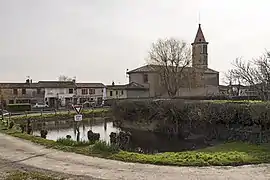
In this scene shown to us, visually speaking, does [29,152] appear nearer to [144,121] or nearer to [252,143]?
[252,143]

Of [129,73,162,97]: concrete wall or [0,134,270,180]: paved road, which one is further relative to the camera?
Answer: [129,73,162,97]: concrete wall

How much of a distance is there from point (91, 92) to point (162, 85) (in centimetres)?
1745

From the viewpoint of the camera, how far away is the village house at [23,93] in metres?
59.5

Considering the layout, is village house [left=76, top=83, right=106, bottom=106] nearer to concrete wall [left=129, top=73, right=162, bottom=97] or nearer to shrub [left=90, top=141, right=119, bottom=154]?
concrete wall [left=129, top=73, right=162, bottom=97]

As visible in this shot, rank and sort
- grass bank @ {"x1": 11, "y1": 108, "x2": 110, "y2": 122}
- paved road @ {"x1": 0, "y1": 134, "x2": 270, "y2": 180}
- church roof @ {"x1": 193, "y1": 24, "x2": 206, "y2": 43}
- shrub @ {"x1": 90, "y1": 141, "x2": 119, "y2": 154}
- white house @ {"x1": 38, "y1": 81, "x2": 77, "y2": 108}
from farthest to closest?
church roof @ {"x1": 193, "y1": 24, "x2": 206, "y2": 43}, white house @ {"x1": 38, "y1": 81, "x2": 77, "y2": 108}, grass bank @ {"x1": 11, "y1": 108, "x2": 110, "y2": 122}, shrub @ {"x1": 90, "y1": 141, "x2": 119, "y2": 154}, paved road @ {"x1": 0, "y1": 134, "x2": 270, "y2": 180}

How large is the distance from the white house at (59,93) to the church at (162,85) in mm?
11624

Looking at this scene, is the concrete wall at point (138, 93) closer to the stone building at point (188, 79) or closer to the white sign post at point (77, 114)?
the stone building at point (188, 79)

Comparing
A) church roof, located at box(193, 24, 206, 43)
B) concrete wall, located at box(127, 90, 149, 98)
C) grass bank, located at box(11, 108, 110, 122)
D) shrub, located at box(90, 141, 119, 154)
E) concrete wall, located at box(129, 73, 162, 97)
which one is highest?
church roof, located at box(193, 24, 206, 43)

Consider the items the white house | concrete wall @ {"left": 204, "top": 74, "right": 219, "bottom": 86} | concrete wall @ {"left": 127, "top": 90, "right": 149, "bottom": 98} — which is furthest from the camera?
concrete wall @ {"left": 204, "top": 74, "right": 219, "bottom": 86}

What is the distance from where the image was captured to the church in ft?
174

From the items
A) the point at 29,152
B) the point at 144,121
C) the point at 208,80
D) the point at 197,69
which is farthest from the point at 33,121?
the point at 208,80

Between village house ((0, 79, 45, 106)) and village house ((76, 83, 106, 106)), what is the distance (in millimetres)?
7322

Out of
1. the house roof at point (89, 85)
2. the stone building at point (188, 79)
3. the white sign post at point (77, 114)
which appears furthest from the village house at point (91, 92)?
the white sign post at point (77, 114)

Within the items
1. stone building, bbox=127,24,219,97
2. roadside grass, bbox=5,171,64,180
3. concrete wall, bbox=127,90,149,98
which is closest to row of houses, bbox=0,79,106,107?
concrete wall, bbox=127,90,149,98
